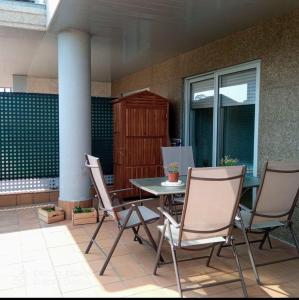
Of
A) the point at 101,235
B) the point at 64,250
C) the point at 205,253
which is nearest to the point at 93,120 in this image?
the point at 101,235

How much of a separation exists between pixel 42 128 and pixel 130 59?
2356mm

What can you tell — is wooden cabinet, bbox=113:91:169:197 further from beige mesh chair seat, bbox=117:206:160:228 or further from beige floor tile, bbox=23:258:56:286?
beige floor tile, bbox=23:258:56:286

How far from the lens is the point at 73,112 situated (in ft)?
16.2

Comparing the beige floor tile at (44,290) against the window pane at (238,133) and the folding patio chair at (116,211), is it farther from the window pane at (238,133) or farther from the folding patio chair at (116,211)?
the window pane at (238,133)

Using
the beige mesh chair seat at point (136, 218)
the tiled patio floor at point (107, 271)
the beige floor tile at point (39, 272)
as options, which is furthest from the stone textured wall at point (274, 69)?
the beige floor tile at point (39, 272)

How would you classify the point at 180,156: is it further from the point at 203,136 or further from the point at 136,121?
the point at 136,121

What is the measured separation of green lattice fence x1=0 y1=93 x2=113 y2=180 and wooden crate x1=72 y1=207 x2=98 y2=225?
67.0 inches

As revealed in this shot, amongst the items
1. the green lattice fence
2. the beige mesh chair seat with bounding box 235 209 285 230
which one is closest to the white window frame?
the beige mesh chair seat with bounding box 235 209 285 230

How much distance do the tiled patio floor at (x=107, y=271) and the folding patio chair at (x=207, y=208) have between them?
373mm

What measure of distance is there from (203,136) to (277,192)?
286 cm

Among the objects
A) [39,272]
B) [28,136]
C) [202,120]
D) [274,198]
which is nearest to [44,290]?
[39,272]

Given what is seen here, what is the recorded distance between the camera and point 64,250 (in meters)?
3.64

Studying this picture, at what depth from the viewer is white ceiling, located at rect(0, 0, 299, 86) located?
12.3 ft

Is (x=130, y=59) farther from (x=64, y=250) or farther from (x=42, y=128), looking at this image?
(x=64, y=250)
